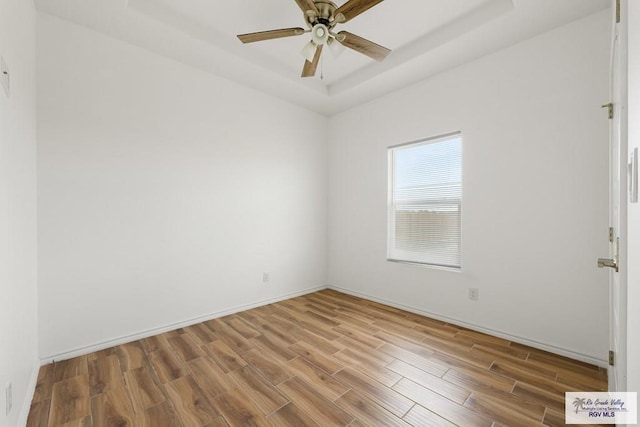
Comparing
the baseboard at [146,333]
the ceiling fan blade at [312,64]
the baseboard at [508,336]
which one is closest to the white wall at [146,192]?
the baseboard at [146,333]

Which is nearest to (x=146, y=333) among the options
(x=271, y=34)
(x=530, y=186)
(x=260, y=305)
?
(x=260, y=305)

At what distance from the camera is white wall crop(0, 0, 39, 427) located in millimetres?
1269

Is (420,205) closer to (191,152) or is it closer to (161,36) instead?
(191,152)

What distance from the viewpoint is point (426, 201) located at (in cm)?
327

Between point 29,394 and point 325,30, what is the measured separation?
3.18 metres

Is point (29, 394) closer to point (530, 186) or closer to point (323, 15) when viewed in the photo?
point (323, 15)

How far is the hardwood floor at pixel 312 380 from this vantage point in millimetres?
1598

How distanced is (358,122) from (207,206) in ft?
7.85

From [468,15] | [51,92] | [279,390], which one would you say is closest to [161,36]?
[51,92]

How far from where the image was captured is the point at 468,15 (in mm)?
2367

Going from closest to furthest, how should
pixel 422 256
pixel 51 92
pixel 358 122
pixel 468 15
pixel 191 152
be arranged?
1. pixel 51 92
2. pixel 468 15
3. pixel 191 152
4. pixel 422 256
5. pixel 358 122

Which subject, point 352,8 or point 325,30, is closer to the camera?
point 352,8

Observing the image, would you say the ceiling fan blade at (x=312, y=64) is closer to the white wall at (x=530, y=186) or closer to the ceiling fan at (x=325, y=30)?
the ceiling fan at (x=325, y=30)

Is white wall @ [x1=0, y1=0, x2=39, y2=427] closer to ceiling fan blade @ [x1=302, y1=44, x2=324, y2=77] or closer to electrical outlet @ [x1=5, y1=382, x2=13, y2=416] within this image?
electrical outlet @ [x1=5, y1=382, x2=13, y2=416]
